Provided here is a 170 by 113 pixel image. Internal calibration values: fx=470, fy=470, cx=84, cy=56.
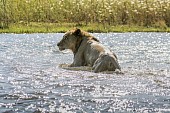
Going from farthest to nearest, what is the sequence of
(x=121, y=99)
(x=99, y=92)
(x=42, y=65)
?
(x=42, y=65), (x=99, y=92), (x=121, y=99)

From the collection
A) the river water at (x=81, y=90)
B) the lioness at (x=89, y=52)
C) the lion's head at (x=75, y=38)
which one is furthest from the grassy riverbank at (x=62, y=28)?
the river water at (x=81, y=90)

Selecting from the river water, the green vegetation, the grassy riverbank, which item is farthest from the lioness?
the green vegetation

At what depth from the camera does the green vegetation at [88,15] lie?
38031 millimetres

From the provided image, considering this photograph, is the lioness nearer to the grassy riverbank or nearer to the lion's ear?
the lion's ear

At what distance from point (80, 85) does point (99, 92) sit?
99 centimetres

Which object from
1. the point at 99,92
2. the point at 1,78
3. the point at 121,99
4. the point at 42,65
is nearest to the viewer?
the point at 121,99

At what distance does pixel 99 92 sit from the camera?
9.25 metres

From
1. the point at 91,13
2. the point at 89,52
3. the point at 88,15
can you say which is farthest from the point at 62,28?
the point at 89,52

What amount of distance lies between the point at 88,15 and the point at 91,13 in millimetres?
661

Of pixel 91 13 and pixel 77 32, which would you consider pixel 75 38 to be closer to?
pixel 77 32

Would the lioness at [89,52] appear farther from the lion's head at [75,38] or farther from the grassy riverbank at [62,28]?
the grassy riverbank at [62,28]

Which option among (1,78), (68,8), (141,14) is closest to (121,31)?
(141,14)

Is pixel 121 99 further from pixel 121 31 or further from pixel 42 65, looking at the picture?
pixel 121 31

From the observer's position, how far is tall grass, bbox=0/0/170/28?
40094 mm
